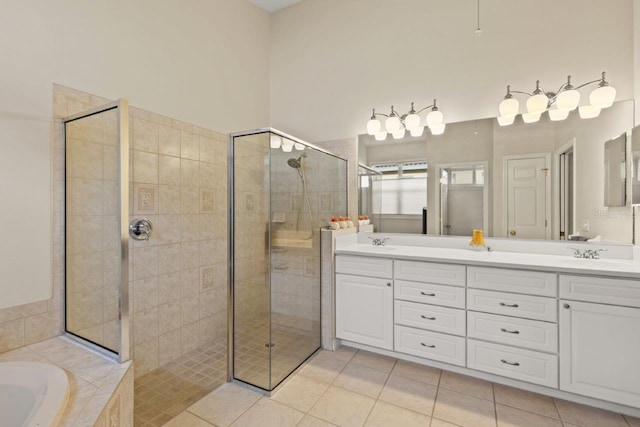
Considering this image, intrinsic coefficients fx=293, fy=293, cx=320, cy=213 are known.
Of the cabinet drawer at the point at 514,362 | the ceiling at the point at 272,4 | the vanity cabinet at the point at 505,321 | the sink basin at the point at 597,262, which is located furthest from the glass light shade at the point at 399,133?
the ceiling at the point at 272,4

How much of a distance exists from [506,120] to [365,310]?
1877 mm

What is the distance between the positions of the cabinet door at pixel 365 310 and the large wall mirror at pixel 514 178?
2.36 ft

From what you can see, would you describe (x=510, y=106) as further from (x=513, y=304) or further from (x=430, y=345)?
(x=430, y=345)

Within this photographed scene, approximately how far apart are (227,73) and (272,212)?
1.63 metres

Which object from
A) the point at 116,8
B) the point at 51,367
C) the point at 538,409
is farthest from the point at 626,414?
the point at 116,8

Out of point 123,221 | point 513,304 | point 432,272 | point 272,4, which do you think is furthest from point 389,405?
point 272,4

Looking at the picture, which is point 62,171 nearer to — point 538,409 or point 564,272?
point 564,272

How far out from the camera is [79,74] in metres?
1.71

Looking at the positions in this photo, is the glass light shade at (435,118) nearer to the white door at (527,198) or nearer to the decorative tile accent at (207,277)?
the white door at (527,198)

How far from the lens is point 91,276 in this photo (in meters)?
1.57

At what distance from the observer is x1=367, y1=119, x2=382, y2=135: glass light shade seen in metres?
2.74

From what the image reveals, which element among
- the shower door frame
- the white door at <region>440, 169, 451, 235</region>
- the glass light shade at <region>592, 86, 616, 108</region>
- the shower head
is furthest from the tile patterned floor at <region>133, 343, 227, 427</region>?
the glass light shade at <region>592, 86, 616, 108</region>

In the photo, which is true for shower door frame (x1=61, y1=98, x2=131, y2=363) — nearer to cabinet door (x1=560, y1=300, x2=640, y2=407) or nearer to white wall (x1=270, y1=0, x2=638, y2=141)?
white wall (x1=270, y1=0, x2=638, y2=141)

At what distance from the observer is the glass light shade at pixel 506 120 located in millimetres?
2309
